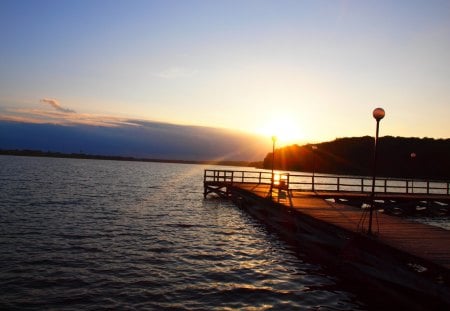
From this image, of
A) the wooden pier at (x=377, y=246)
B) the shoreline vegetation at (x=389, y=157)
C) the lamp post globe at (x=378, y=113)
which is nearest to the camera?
the wooden pier at (x=377, y=246)

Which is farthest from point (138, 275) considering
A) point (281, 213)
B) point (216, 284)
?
point (281, 213)

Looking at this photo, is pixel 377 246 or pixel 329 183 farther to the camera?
pixel 329 183

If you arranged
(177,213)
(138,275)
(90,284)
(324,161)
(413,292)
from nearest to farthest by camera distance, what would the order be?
(413,292), (90,284), (138,275), (177,213), (324,161)

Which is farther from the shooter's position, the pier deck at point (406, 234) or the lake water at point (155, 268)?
the lake water at point (155, 268)

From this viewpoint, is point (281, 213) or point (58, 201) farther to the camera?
point (58, 201)

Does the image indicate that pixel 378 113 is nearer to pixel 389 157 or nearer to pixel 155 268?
pixel 155 268

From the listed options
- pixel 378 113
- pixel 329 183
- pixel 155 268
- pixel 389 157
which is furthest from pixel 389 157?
pixel 155 268

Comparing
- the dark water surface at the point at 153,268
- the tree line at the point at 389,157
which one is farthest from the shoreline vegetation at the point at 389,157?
the dark water surface at the point at 153,268

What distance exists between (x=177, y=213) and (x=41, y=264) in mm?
15246

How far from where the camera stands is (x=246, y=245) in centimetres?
1761

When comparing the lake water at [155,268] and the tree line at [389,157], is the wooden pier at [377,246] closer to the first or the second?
the lake water at [155,268]

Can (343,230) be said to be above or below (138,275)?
above

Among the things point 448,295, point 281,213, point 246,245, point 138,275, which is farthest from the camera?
point 281,213

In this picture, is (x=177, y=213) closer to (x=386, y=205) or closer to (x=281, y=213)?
(x=281, y=213)
